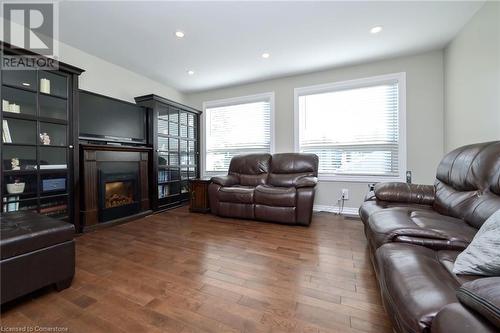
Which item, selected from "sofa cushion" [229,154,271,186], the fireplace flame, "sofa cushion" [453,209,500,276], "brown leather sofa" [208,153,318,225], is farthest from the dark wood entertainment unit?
"sofa cushion" [453,209,500,276]

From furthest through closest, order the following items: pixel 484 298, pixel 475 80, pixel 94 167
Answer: pixel 94 167
pixel 475 80
pixel 484 298

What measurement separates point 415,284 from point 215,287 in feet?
3.89

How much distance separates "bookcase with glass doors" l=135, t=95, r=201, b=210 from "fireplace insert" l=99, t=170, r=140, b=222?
34cm

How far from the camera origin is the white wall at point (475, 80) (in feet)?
6.59

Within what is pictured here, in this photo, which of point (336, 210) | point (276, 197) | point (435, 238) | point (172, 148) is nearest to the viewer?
point (435, 238)

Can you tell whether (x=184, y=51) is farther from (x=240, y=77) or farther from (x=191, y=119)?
(x=191, y=119)

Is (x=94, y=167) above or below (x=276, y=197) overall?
above

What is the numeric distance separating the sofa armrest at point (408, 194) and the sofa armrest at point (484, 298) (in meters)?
1.64

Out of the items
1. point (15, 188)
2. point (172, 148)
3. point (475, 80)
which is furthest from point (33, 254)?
point (475, 80)

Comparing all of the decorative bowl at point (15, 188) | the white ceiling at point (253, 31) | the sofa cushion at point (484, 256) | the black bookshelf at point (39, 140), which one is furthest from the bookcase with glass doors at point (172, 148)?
the sofa cushion at point (484, 256)

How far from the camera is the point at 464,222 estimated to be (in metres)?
1.50

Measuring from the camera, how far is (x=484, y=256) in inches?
34.1

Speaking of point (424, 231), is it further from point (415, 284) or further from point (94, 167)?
point (94, 167)

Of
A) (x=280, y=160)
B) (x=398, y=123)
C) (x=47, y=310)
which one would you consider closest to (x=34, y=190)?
(x=47, y=310)
